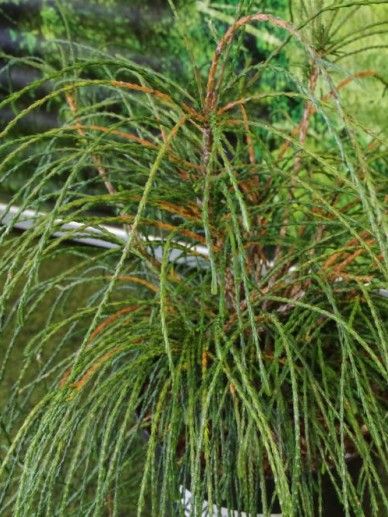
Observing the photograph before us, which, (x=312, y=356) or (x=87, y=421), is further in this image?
(x=312, y=356)

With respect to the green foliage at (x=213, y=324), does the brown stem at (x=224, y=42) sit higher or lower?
higher

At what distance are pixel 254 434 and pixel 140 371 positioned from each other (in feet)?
0.42

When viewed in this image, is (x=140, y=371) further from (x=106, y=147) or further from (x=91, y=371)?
(x=106, y=147)

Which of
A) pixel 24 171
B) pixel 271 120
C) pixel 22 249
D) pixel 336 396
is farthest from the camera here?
pixel 24 171

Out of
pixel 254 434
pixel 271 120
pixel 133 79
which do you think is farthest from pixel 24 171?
pixel 254 434

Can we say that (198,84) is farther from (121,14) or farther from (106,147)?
(121,14)

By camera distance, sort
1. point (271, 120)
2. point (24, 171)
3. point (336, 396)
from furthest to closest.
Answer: point (24, 171) < point (271, 120) < point (336, 396)

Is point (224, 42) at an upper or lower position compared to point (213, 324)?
upper

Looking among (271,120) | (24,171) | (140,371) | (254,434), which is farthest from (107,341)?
(24,171)

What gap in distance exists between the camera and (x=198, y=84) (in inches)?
26.2

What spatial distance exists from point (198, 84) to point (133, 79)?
922mm

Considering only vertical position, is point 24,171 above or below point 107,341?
above

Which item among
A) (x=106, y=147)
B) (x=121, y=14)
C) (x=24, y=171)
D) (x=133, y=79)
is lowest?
(x=106, y=147)

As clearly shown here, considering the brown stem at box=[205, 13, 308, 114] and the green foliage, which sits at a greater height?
the brown stem at box=[205, 13, 308, 114]
